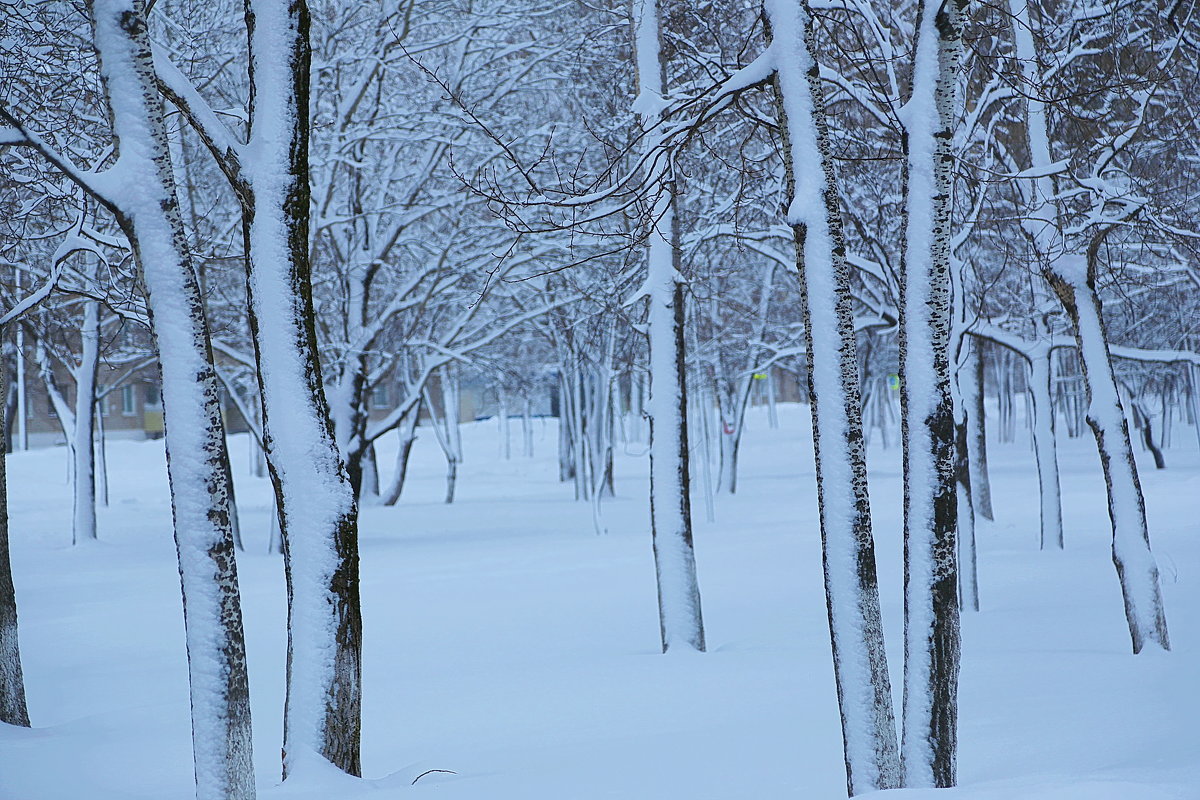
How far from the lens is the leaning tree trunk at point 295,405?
5715 millimetres

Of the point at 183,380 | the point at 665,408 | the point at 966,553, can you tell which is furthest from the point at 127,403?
the point at 183,380

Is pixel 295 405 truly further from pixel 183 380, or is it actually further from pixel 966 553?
pixel 966 553

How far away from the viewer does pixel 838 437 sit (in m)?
5.46

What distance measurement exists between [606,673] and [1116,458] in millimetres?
4409

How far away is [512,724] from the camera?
25.8ft

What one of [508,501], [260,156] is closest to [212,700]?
[260,156]

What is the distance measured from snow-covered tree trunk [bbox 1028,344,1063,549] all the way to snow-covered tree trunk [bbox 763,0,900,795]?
11029mm

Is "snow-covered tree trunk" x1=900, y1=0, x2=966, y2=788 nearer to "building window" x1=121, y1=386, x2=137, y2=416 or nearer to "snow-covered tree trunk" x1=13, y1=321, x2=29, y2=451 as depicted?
"snow-covered tree trunk" x1=13, y1=321, x2=29, y2=451

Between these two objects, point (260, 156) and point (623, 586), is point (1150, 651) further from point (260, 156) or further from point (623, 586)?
point (260, 156)

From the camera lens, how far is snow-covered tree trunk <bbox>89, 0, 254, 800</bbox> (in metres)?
A: 5.26

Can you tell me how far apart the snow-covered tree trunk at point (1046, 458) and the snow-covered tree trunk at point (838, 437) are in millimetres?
11029

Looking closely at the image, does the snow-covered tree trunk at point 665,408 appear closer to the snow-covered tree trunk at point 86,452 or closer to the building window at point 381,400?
the snow-covered tree trunk at point 86,452

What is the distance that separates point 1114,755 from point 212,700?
4577mm

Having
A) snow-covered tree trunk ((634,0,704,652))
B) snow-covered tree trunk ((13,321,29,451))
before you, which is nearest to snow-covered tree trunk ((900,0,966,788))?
snow-covered tree trunk ((634,0,704,652))
